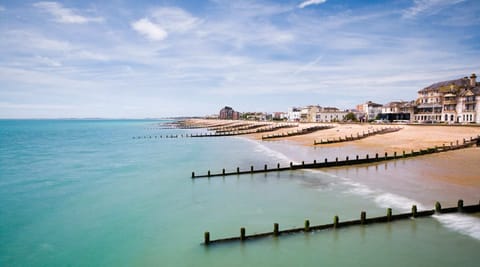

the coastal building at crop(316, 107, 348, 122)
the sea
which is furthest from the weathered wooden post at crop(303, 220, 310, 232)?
the coastal building at crop(316, 107, 348, 122)

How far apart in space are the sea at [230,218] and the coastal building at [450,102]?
50.9 m

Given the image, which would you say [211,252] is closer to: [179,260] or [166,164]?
[179,260]

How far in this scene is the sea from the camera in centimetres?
1552

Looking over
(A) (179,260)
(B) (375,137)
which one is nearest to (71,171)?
(A) (179,260)

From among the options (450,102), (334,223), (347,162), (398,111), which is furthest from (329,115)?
(334,223)

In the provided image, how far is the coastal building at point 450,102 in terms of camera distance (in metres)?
75.2

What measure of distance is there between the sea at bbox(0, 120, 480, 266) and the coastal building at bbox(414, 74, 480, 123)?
50.9 metres

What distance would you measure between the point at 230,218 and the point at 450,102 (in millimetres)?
85166

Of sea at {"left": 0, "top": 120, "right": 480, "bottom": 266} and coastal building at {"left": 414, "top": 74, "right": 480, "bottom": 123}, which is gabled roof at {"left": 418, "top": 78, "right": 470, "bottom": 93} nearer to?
coastal building at {"left": 414, "top": 74, "right": 480, "bottom": 123}

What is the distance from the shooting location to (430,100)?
314ft

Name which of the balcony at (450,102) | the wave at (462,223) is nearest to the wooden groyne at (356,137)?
the balcony at (450,102)

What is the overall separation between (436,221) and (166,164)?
113 ft

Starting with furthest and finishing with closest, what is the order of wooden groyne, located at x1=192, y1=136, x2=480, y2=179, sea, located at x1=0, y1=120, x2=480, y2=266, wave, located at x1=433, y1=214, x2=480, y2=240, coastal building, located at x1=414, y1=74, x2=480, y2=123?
coastal building, located at x1=414, y1=74, x2=480, y2=123
wooden groyne, located at x1=192, y1=136, x2=480, y2=179
wave, located at x1=433, y1=214, x2=480, y2=240
sea, located at x1=0, y1=120, x2=480, y2=266

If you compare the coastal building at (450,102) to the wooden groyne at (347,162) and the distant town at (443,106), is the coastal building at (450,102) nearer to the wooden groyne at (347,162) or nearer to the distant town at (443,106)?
the distant town at (443,106)
